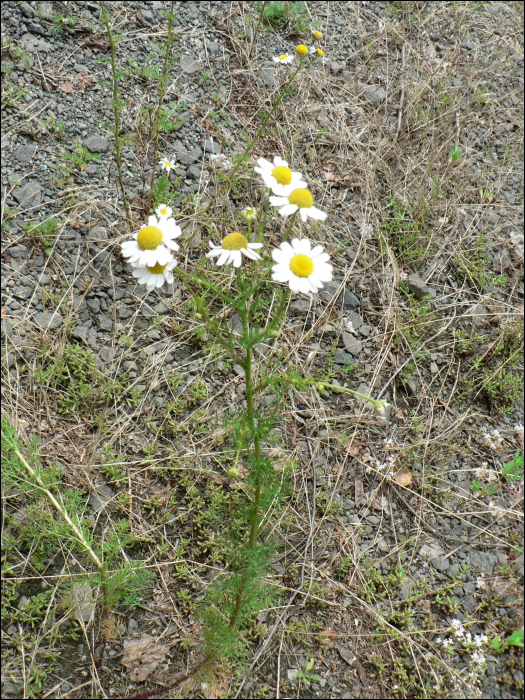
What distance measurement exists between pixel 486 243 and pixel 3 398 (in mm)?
2632

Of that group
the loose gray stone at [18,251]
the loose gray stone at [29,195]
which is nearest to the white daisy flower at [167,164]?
the loose gray stone at [29,195]

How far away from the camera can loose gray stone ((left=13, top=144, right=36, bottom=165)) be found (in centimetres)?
241

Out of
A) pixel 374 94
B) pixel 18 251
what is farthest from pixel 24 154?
pixel 374 94

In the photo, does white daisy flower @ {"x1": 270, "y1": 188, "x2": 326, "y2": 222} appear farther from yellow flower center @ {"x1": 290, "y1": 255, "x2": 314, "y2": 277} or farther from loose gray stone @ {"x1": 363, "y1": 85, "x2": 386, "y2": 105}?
loose gray stone @ {"x1": 363, "y1": 85, "x2": 386, "y2": 105}

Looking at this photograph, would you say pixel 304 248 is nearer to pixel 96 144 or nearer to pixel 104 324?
pixel 104 324

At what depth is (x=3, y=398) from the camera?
76.5 inches

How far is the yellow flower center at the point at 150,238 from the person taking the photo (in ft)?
4.00

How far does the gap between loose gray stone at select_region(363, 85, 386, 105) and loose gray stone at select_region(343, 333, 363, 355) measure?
176 cm

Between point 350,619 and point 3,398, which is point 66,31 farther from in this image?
point 350,619

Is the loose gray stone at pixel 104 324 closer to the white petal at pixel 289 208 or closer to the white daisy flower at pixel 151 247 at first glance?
the white daisy flower at pixel 151 247

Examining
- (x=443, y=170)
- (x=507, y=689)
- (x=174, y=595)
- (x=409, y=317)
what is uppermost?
(x=443, y=170)

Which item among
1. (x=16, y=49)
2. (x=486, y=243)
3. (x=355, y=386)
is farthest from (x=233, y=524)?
(x=16, y=49)

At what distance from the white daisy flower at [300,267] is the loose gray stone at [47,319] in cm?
129

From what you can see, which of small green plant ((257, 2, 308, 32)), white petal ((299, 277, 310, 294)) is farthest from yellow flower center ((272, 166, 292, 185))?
small green plant ((257, 2, 308, 32))
